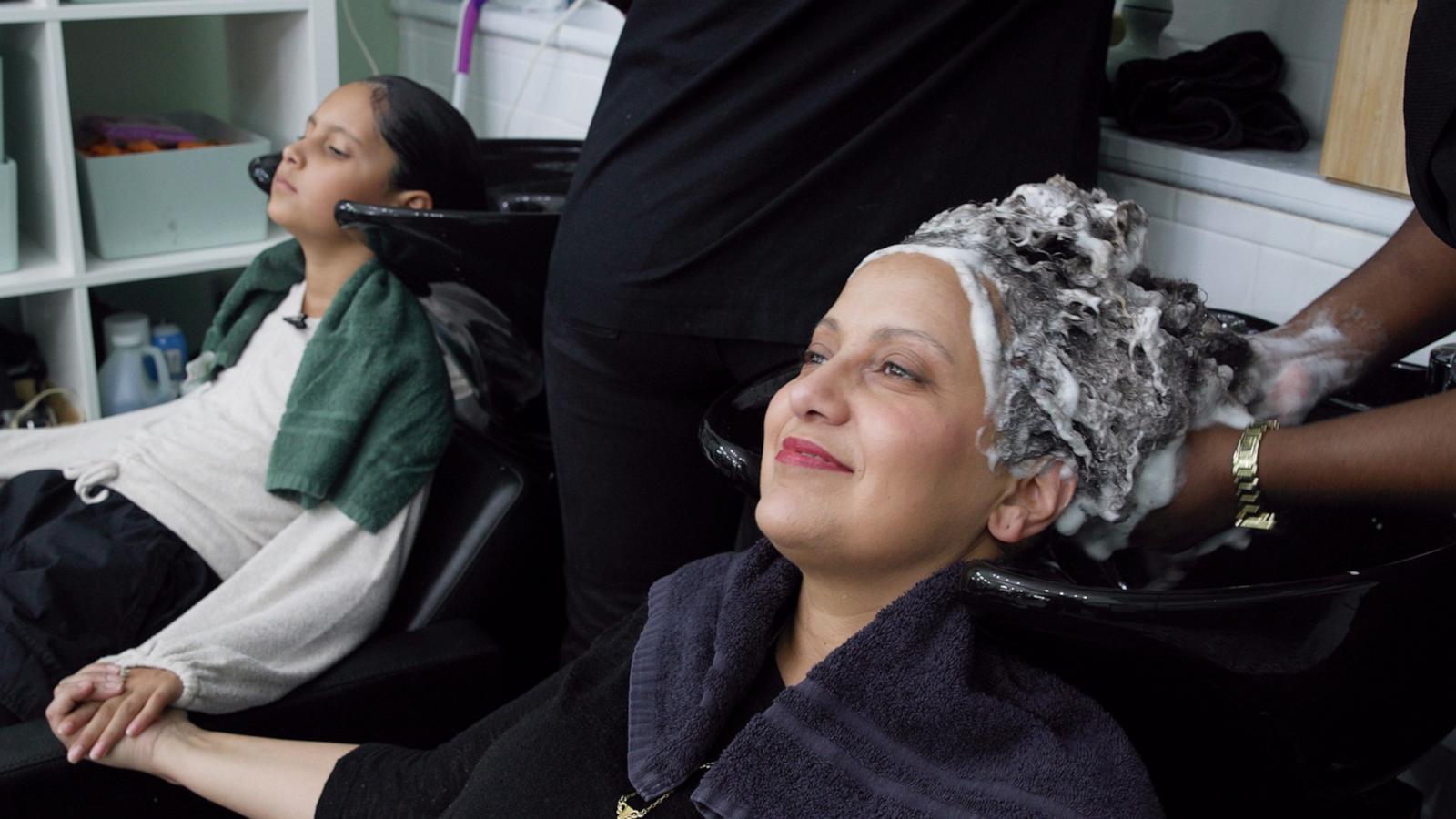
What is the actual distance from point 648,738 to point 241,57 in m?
2.16

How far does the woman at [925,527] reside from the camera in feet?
2.97

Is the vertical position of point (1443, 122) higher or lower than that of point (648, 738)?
higher

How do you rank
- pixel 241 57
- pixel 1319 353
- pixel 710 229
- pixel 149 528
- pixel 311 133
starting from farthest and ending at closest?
pixel 241 57, pixel 311 133, pixel 149 528, pixel 710 229, pixel 1319 353

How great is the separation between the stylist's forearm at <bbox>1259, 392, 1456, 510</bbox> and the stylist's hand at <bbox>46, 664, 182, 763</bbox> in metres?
1.05

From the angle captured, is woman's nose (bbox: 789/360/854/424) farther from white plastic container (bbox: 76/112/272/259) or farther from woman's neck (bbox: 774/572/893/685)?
white plastic container (bbox: 76/112/272/259)

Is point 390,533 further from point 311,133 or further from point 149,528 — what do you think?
point 311,133

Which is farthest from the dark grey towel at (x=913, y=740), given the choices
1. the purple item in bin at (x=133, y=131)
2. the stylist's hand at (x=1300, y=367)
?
the purple item in bin at (x=133, y=131)

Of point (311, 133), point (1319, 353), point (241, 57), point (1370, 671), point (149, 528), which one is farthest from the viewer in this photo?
point (241, 57)

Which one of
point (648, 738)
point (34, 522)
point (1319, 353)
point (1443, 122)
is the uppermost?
point (1443, 122)

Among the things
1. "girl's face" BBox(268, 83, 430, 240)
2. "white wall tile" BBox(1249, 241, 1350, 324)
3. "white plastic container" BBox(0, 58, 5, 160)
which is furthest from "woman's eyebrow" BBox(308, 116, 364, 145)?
"white wall tile" BBox(1249, 241, 1350, 324)

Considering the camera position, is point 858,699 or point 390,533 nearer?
point 858,699

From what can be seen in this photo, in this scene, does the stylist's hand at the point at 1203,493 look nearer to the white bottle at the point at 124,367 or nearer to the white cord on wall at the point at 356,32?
the white bottle at the point at 124,367

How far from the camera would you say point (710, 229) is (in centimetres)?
121

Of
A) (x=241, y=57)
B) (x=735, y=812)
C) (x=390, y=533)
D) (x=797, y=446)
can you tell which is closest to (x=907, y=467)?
(x=797, y=446)
